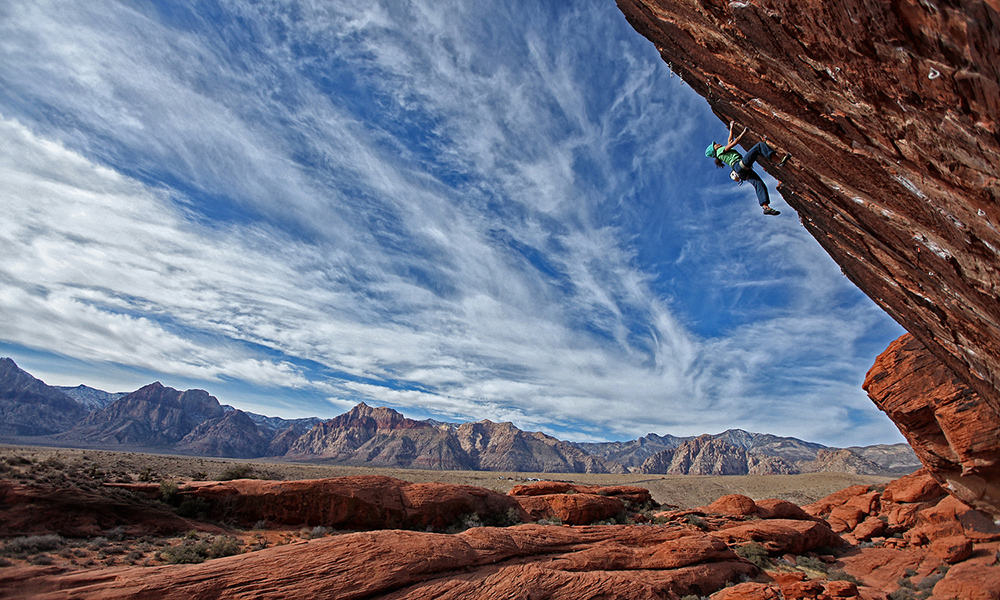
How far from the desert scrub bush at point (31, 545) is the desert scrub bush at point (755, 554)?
29653 mm

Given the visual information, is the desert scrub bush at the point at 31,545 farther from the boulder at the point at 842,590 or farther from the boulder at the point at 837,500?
the boulder at the point at 837,500

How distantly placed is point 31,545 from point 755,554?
1236 inches

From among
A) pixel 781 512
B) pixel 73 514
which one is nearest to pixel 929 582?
pixel 781 512

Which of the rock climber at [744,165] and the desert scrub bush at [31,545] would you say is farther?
the desert scrub bush at [31,545]

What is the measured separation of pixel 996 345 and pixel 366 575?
1572 cm

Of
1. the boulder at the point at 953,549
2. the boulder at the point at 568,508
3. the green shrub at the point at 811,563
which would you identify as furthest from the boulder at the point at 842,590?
the boulder at the point at 568,508

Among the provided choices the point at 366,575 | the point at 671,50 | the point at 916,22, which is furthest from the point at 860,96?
the point at 366,575

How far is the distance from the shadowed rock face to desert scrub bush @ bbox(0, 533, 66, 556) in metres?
21.8

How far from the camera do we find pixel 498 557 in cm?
1471

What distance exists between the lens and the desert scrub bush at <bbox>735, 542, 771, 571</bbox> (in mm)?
22250

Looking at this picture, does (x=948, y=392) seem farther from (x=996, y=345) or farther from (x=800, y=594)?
(x=996, y=345)

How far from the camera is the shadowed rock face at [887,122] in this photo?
4027 millimetres

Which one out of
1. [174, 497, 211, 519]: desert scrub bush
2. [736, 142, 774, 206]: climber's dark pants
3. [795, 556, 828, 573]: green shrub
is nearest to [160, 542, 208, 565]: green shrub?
[174, 497, 211, 519]: desert scrub bush

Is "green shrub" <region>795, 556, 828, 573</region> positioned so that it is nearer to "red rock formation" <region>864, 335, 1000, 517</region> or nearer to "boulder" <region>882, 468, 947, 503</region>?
"red rock formation" <region>864, 335, 1000, 517</region>
